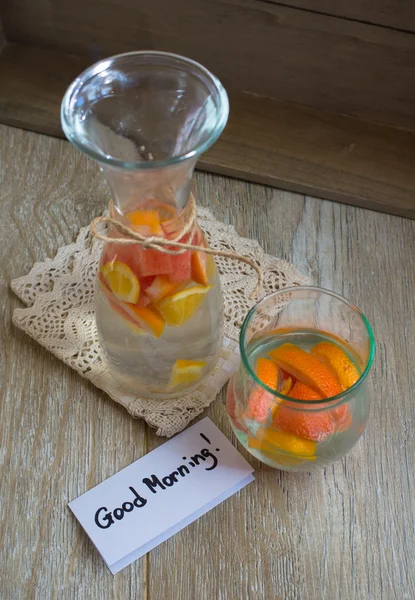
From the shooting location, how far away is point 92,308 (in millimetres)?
762

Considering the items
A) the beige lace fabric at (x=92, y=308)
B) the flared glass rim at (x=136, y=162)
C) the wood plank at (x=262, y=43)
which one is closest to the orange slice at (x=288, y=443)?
the beige lace fabric at (x=92, y=308)

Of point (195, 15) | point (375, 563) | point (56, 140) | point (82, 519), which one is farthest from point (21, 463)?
point (195, 15)

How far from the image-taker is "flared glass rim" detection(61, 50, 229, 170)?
51cm

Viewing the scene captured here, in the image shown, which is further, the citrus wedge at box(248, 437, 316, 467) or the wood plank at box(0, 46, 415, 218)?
the wood plank at box(0, 46, 415, 218)

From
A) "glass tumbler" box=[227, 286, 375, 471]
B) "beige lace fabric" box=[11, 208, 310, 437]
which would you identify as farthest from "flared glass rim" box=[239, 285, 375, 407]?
"beige lace fabric" box=[11, 208, 310, 437]

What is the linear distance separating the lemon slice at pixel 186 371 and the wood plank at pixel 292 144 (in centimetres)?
31

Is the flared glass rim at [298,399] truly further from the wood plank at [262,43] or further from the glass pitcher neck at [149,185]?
the wood plank at [262,43]

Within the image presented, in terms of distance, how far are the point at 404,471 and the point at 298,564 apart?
13 centimetres

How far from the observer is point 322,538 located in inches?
25.3

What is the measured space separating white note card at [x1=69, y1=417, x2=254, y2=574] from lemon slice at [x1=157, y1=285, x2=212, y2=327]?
136 millimetres

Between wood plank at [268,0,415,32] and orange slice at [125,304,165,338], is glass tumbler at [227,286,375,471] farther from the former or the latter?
wood plank at [268,0,415,32]

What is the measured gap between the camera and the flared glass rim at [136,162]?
0.51m

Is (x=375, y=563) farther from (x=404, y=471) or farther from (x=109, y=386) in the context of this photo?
(x=109, y=386)

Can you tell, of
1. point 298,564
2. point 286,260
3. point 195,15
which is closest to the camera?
point 298,564
